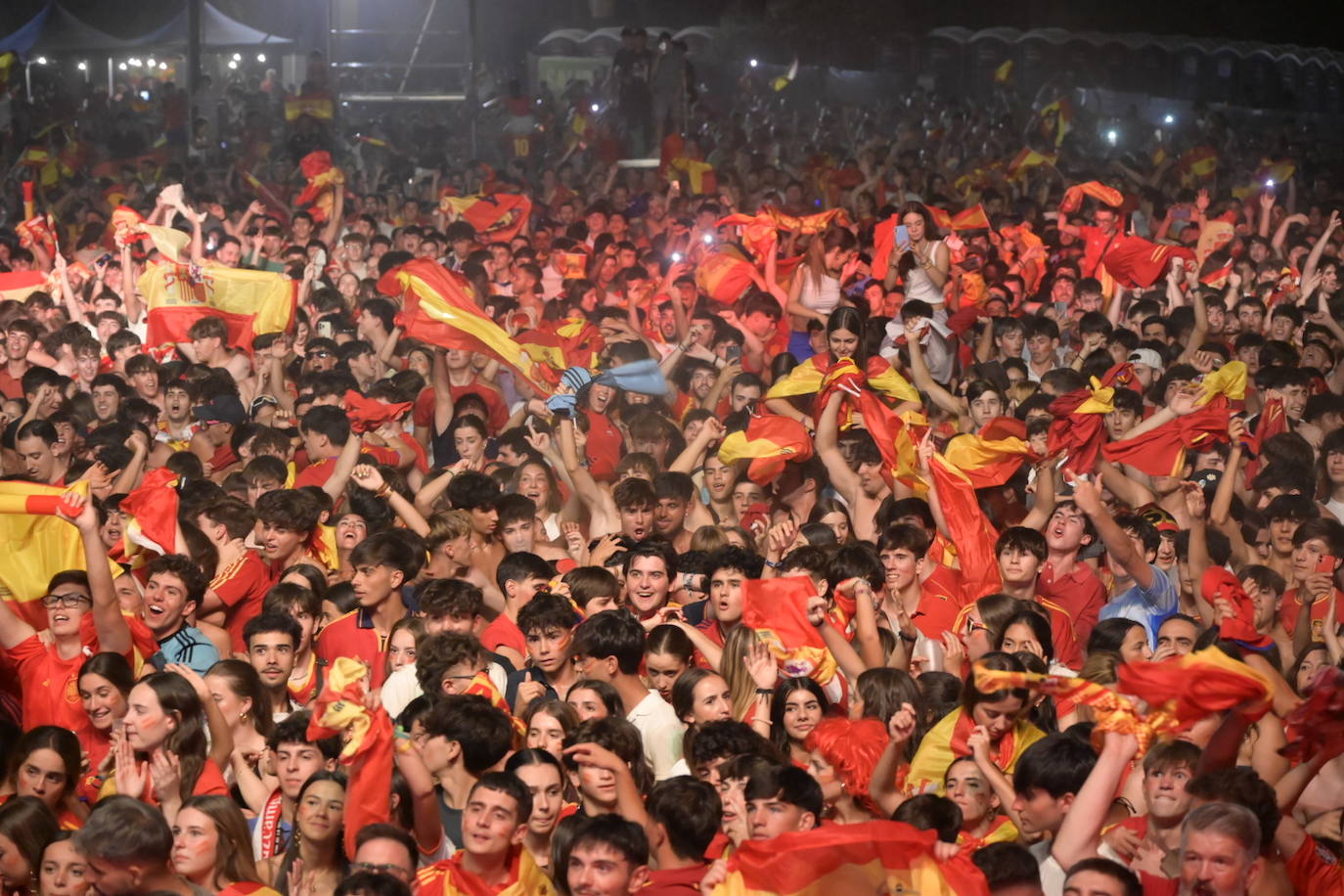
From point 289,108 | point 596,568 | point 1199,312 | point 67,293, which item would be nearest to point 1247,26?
point 289,108

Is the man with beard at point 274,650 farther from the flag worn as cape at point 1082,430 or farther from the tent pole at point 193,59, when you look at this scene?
the tent pole at point 193,59

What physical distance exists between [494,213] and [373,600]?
29.1 feet

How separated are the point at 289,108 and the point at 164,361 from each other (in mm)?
10441

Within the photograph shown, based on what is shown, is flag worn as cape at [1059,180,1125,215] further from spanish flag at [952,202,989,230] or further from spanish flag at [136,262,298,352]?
spanish flag at [136,262,298,352]

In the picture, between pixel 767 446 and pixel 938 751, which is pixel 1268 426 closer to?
pixel 767 446

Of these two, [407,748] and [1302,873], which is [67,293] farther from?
[1302,873]

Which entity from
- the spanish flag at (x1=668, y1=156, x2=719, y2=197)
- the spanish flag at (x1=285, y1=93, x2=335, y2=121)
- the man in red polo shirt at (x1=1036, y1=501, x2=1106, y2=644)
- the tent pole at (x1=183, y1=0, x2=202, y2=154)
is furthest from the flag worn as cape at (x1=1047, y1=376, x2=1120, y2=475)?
the tent pole at (x1=183, y1=0, x2=202, y2=154)

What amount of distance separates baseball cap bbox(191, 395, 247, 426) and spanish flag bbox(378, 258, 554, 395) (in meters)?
1.04

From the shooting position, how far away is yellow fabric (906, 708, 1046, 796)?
528 centimetres

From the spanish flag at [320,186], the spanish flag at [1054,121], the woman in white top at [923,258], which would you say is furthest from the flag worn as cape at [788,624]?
the spanish flag at [1054,121]

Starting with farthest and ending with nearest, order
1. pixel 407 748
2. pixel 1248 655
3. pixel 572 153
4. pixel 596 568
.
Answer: pixel 572 153, pixel 596 568, pixel 1248 655, pixel 407 748

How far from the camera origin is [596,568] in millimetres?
6496

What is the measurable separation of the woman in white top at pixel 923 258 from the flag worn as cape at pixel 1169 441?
10.7 feet

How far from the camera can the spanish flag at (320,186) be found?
14.9 metres
